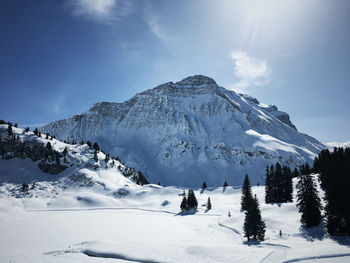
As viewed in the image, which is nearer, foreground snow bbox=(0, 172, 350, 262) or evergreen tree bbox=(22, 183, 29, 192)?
foreground snow bbox=(0, 172, 350, 262)

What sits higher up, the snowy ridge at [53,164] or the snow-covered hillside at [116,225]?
the snowy ridge at [53,164]

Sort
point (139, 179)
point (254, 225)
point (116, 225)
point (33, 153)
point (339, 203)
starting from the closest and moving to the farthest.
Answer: point (339, 203) → point (254, 225) → point (116, 225) → point (33, 153) → point (139, 179)

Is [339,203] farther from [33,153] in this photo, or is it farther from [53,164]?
[33,153]

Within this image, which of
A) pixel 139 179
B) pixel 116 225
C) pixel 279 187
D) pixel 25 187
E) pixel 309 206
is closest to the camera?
pixel 309 206

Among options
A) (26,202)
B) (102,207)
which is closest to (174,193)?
(102,207)

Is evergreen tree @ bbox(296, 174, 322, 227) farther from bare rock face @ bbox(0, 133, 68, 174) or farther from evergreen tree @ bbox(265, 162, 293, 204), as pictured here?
bare rock face @ bbox(0, 133, 68, 174)

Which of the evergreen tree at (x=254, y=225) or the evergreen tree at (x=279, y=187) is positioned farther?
the evergreen tree at (x=279, y=187)

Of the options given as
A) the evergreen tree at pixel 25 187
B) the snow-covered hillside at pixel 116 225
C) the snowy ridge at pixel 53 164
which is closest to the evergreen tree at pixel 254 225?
the snow-covered hillside at pixel 116 225

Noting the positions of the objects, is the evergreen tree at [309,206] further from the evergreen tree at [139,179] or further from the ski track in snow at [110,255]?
the evergreen tree at [139,179]

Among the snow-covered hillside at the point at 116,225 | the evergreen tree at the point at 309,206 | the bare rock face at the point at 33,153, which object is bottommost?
the snow-covered hillside at the point at 116,225

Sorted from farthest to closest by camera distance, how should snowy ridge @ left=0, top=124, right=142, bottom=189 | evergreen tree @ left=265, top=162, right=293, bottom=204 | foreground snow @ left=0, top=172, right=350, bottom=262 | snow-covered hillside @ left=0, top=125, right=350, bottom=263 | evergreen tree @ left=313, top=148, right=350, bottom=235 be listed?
1. snowy ridge @ left=0, top=124, right=142, bottom=189
2. evergreen tree @ left=265, top=162, right=293, bottom=204
3. evergreen tree @ left=313, top=148, right=350, bottom=235
4. snow-covered hillside @ left=0, top=125, right=350, bottom=263
5. foreground snow @ left=0, top=172, right=350, bottom=262

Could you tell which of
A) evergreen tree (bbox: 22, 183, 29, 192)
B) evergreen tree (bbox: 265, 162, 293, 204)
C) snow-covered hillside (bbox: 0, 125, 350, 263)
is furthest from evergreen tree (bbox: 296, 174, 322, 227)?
evergreen tree (bbox: 22, 183, 29, 192)

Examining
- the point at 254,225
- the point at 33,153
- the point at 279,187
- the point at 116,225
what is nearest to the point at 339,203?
the point at 254,225

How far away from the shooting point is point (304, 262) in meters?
19.8
